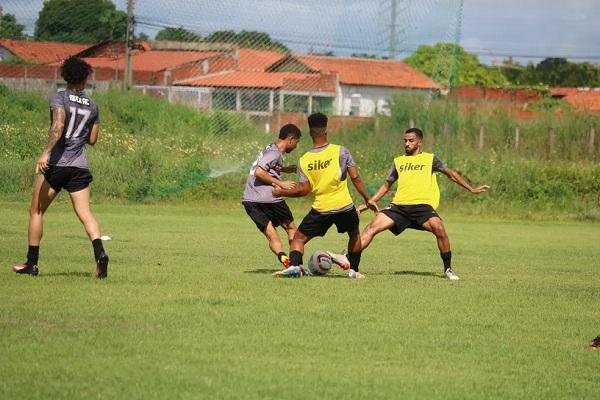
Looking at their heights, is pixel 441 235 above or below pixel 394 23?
below

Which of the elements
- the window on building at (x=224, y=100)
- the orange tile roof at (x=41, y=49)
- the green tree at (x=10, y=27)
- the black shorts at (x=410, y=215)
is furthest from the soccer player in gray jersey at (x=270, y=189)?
the green tree at (x=10, y=27)

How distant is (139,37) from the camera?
126 feet

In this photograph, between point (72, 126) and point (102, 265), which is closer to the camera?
point (72, 126)

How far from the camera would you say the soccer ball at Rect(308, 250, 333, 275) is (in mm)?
14094

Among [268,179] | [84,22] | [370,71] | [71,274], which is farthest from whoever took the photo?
[370,71]

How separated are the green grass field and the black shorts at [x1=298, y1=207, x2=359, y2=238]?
643 mm

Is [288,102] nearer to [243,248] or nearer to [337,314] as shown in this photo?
[243,248]

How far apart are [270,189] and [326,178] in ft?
3.60

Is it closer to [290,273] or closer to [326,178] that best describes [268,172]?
[326,178]

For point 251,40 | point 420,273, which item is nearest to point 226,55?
point 251,40

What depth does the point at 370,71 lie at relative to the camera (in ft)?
128

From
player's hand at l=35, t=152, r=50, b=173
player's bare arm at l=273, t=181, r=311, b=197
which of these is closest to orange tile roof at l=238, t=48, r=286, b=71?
player's bare arm at l=273, t=181, r=311, b=197

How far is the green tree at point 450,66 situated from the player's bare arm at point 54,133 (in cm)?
2388

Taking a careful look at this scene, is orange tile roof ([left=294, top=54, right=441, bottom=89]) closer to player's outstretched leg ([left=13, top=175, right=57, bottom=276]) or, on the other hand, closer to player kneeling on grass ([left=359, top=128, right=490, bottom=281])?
player kneeling on grass ([left=359, top=128, right=490, bottom=281])
